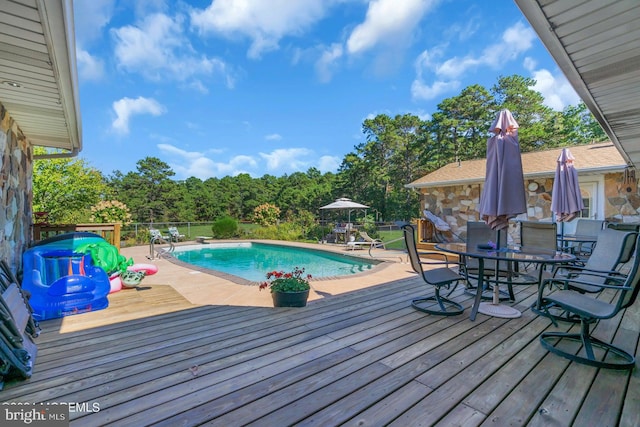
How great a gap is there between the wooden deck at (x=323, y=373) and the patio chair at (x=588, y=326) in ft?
0.28

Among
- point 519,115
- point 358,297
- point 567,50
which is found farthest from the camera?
point 519,115

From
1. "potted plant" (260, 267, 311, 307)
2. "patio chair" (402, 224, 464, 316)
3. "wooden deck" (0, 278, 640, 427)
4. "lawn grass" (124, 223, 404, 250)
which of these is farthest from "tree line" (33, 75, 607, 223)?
"wooden deck" (0, 278, 640, 427)

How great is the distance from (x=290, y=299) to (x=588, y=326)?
2.68m

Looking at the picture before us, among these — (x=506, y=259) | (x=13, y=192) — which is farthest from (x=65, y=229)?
(x=506, y=259)

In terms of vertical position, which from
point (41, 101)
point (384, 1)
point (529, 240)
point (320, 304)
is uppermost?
point (384, 1)

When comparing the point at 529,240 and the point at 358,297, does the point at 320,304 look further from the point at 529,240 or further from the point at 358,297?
the point at 529,240

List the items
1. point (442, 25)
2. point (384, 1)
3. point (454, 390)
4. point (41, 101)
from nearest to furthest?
point (454, 390) → point (41, 101) → point (384, 1) → point (442, 25)

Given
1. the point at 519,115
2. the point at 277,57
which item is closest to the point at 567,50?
the point at 277,57

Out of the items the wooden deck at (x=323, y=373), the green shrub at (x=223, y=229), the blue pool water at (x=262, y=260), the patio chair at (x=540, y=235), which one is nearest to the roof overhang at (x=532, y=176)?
the blue pool water at (x=262, y=260)

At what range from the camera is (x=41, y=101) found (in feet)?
10.00

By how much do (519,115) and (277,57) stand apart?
15.7 metres

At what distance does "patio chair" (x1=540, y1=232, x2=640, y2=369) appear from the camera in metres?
1.97

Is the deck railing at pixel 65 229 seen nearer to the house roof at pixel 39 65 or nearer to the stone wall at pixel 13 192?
the stone wall at pixel 13 192
